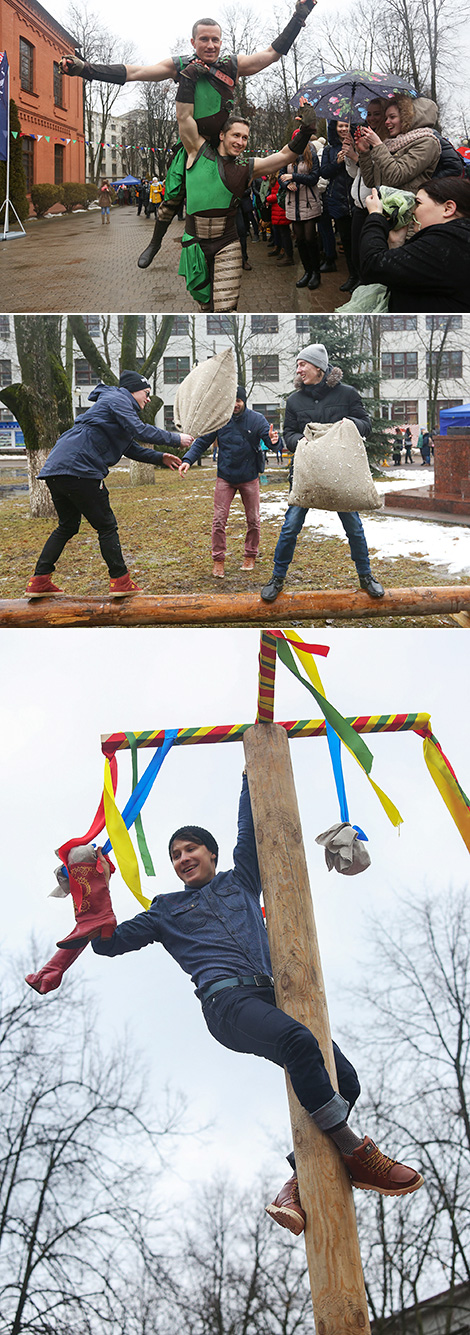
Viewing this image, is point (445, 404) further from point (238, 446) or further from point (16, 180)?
point (16, 180)

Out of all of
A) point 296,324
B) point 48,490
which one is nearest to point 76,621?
point 48,490

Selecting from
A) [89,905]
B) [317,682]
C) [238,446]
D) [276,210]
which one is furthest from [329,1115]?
[276,210]

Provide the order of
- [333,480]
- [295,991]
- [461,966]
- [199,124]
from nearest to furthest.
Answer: [295,991]
[199,124]
[333,480]
[461,966]

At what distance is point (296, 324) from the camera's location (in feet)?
14.6

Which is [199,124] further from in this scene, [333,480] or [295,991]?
[295,991]

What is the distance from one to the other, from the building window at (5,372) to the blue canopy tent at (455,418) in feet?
6.55

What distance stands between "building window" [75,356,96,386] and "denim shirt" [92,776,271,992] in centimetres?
196

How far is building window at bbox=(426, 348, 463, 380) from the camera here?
179 inches

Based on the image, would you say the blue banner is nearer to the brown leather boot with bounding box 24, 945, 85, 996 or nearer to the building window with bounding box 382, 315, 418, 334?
the building window with bounding box 382, 315, 418, 334

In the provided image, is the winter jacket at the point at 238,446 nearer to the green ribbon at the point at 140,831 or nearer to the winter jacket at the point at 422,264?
the winter jacket at the point at 422,264

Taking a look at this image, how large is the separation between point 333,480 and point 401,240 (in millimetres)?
1137

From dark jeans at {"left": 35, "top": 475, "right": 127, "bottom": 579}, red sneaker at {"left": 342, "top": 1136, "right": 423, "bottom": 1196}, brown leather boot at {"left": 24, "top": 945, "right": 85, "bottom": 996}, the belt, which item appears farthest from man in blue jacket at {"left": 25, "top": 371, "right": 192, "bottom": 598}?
red sneaker at {"left": 342, "top": 1136, "right": 423, "bottom": 1196}

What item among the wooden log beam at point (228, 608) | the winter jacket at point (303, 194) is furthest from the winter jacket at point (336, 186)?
the wooden log beam at point (228, 608)

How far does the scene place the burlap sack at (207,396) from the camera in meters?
4.47
